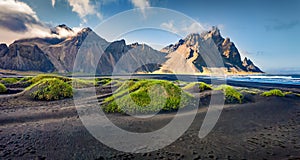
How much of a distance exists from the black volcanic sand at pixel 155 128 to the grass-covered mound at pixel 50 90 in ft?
18.3

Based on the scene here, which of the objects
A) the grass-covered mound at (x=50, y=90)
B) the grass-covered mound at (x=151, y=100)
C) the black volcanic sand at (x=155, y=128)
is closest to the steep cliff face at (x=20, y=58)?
the grass-covered mound at (x=50, y=90)

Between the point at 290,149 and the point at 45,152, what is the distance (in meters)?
9.63

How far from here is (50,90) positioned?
68.6 ft

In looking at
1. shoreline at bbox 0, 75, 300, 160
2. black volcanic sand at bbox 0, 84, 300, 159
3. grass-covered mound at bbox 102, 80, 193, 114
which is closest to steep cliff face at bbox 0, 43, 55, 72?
shoreline at bbox 0, 75, 300, 160

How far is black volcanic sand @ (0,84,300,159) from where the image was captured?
23.8 ft

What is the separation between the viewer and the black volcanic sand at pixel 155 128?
23.8 feet

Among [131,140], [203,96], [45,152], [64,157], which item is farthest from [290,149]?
[203,96]

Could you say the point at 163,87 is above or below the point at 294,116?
above

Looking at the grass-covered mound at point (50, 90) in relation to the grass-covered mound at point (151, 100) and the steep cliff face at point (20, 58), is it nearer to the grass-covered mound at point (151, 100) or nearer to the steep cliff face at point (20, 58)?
the grass-covered mound at point (151, 100)

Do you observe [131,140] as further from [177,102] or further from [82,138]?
[177,102]

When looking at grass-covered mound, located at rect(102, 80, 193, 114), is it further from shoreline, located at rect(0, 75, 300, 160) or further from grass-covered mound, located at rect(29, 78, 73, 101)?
grass-covered mound, located at rect(29, 78, 73, 101)

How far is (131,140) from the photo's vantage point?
8734 mm

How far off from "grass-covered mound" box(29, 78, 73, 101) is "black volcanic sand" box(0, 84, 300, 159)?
18.3 feet

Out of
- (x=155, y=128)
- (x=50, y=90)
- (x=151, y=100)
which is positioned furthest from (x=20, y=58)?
(x=155, y=128)
